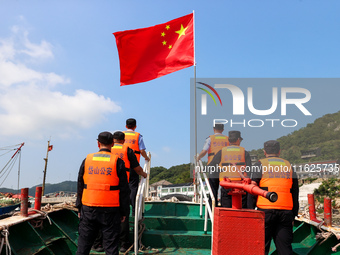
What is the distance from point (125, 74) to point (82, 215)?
6.14 metres

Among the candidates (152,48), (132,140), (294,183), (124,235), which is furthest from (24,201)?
(152,48)

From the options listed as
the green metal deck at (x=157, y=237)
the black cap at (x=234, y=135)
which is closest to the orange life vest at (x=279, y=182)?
the black cap at (x=234, y=135)

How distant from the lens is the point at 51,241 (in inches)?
178

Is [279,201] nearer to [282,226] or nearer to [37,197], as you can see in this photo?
[282,226]

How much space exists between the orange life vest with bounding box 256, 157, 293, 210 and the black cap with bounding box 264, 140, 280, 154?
0.51 ft

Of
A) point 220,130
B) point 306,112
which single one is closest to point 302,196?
point 306,112

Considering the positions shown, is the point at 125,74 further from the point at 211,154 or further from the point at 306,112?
the point at 306,112

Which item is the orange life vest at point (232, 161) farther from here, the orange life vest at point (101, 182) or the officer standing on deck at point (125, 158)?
the orange life vest at point (101, 182)

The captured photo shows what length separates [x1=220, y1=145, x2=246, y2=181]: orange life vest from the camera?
484cm

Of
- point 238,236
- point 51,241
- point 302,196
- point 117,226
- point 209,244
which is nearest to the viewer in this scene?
point 238,236

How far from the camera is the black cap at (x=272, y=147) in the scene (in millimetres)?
3877

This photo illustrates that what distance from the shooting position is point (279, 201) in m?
3.70

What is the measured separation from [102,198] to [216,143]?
116 inches

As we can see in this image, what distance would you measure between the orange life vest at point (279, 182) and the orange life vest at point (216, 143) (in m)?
1.97
